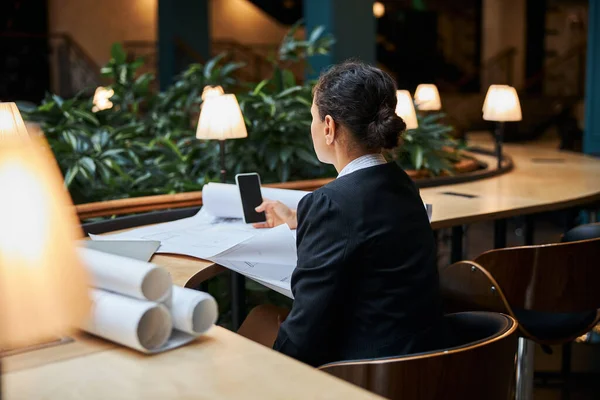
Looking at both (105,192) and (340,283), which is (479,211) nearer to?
(340,283)

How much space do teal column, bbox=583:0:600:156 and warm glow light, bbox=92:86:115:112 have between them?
4.23m

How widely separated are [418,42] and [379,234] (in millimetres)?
16160

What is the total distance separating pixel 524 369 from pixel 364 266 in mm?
1323

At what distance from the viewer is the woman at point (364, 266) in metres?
1.84

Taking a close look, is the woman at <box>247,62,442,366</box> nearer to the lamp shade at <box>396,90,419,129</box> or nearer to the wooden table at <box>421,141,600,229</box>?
the wooden table at <box>421,141,600,229</box>

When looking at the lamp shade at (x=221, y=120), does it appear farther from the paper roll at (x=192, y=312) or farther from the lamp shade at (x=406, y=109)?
the paper roll at (x=192, y=312)

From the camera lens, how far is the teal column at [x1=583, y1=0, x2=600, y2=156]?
23.8ft

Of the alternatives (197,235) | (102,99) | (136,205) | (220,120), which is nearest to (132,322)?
(197,235)

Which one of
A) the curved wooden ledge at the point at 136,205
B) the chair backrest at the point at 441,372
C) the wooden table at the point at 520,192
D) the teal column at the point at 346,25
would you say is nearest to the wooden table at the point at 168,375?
the chair backrest at the point at 441,372

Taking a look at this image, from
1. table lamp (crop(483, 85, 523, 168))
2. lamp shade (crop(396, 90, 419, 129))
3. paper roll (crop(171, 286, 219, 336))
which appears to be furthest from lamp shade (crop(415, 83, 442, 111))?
paper roll (crop(171, 286, 219, 336))

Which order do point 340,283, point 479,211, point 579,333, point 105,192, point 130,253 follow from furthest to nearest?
1. point 105,192
2. point 479,211
3. point 579,333
4. point 130,253
5. point 340,283

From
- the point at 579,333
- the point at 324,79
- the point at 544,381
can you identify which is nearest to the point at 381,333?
the point at 324,79

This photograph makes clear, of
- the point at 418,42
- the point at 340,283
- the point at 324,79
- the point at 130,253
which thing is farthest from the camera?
the point at 418,42

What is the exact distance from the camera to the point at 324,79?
2029 millimetres
